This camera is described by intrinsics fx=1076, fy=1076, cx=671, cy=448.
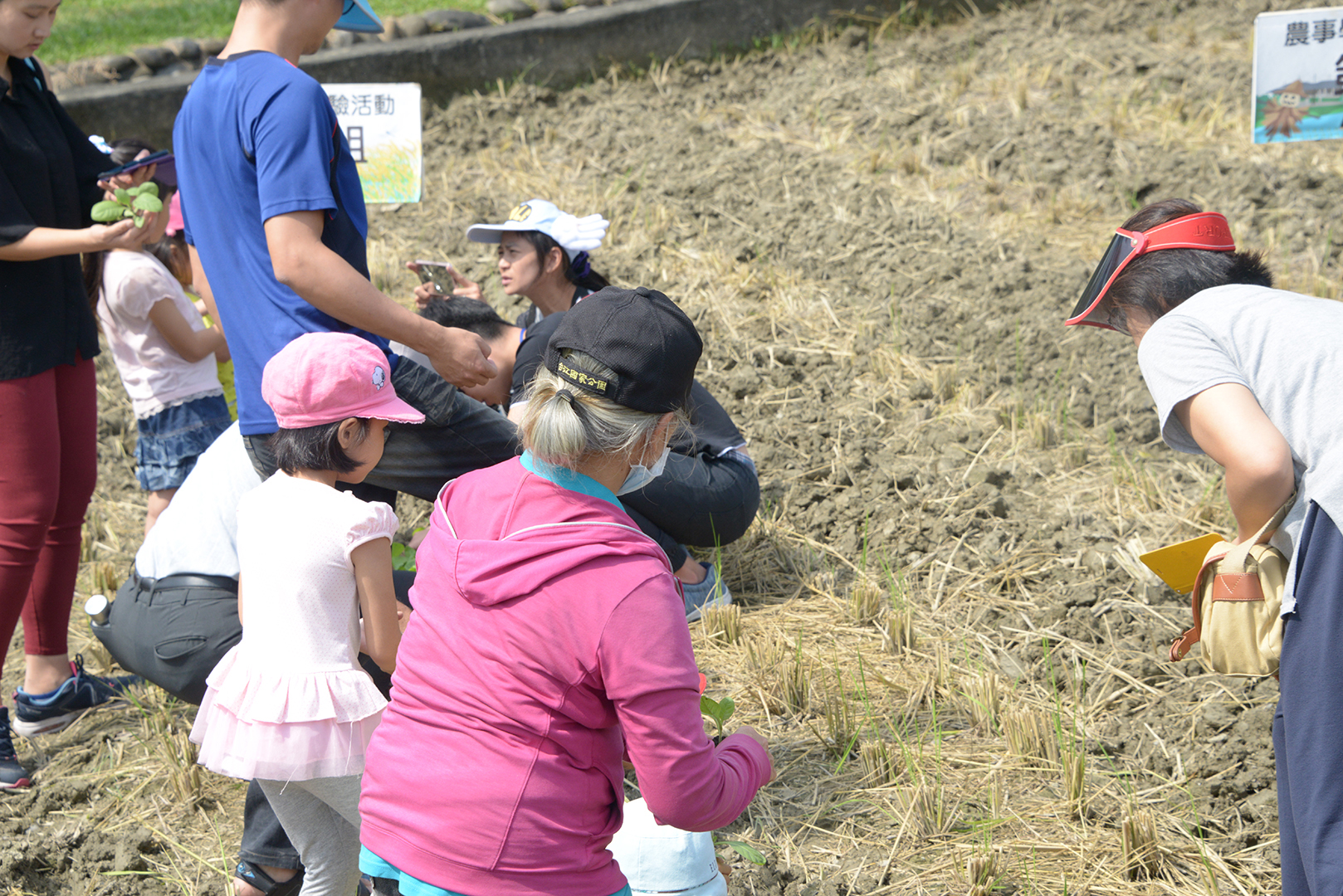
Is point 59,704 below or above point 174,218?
below

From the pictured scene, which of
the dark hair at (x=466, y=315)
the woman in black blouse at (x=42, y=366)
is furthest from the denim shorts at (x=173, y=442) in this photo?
the dark hair at (x=466, y=315)

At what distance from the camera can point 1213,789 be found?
2.74 m

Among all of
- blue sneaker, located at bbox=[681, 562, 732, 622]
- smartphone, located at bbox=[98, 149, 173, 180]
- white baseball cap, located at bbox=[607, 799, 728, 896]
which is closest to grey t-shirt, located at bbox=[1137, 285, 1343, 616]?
white baseball cap, located at bbox=[607, 799, 728, 896]

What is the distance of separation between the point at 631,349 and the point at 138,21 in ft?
28.9

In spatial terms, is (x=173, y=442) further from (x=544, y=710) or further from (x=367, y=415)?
(x=544, y=710)

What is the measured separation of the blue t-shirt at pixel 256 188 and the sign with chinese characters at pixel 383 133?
2233 millimetres

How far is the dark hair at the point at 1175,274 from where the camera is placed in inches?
83.1

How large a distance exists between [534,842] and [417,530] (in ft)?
9.04

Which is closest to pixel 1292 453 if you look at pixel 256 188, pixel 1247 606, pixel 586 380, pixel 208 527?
pixel 1247 606

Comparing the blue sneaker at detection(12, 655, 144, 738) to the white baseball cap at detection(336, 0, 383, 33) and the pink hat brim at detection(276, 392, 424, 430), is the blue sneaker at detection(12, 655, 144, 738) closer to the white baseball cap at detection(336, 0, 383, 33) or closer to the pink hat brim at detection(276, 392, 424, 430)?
the pink hat brim at detection(276, 392, 424, 430)

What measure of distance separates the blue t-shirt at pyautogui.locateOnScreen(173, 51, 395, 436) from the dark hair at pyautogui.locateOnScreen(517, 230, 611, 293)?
1.12 meters

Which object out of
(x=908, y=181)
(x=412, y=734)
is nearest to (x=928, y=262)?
(x=908, y=181)

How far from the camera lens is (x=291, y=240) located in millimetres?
2430

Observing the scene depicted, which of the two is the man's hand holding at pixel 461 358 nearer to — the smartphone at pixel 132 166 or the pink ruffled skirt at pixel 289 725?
the pink ruffled skirt at pixel 289 725
